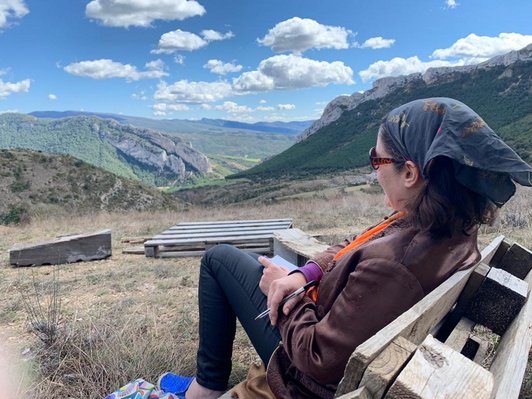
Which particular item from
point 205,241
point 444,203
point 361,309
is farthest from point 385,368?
point 205,241

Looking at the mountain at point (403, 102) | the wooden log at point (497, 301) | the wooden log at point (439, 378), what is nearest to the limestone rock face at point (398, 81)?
the mountain at point (403, 102)

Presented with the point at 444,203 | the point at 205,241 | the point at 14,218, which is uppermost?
the point at 444,203

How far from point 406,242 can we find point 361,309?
24 centimetres

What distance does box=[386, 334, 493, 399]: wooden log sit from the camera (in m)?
0.78

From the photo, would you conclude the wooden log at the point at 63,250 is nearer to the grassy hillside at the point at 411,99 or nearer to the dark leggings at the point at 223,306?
the dark leggings at the point at 223,306

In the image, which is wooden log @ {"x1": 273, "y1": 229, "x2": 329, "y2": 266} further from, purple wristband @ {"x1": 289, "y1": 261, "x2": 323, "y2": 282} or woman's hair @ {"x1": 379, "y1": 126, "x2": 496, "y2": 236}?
woman's hair @ {"x1": 379, "y1": 126, "x2": 496, "y2": 236}

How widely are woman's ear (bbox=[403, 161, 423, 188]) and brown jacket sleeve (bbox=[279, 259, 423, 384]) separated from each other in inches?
11.6

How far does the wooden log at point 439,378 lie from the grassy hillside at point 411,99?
112ft

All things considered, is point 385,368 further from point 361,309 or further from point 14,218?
point 14,218

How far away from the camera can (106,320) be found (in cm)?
303

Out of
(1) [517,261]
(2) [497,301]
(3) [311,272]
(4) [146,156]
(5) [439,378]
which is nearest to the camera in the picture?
(5) [439,378]

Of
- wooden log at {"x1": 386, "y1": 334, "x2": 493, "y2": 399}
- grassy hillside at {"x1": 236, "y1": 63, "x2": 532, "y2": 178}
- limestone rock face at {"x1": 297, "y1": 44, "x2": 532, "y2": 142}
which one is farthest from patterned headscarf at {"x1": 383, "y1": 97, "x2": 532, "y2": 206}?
limestone rock face at {"x1": 297, "y1": 44, "x2": 532, "y2": 142}

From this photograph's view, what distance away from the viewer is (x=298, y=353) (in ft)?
4.40

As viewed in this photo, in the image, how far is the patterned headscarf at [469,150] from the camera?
3.94 ft
